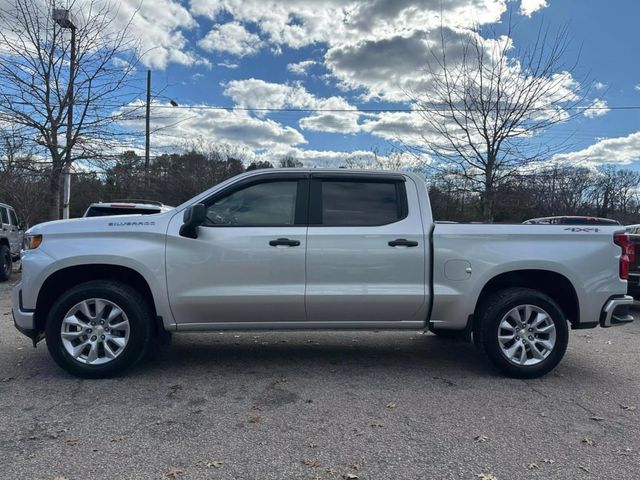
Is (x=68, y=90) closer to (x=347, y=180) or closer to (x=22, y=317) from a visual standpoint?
(x=22, y=317)

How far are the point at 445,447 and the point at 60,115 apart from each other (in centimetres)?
1294

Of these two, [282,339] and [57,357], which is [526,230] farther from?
[57,357]

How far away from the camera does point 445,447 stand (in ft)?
10.7

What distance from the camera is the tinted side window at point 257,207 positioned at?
4.59 metres

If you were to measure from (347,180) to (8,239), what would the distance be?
1110 centimetres

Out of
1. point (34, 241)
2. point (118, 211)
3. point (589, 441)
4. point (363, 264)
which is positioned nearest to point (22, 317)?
point (34, 241)

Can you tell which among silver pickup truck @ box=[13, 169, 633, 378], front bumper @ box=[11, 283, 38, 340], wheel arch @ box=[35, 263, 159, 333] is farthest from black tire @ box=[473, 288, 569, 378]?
front bumper @ box=[11, 283, 38, 340]

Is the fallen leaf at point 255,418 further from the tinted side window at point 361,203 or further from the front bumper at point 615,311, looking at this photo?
the front bumper at point 615,311

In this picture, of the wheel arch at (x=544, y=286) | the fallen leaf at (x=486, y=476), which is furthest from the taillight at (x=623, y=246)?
the fallen leaf at (x=486, y=476)

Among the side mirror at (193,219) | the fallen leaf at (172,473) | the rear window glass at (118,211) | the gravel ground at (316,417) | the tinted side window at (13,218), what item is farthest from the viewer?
the tinted side window at (13,218)

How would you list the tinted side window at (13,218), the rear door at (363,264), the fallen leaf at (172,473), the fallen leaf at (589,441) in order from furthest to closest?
1. the tinted side window at (13,218)
2. the rear door at (363,264)
3. the fallen leaf at (589,441)
4. the fallen leaf at (172,473)

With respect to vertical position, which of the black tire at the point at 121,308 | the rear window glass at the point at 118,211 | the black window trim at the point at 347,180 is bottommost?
the black tire at the point at 121,308

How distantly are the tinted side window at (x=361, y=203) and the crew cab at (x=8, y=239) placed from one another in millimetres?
9805

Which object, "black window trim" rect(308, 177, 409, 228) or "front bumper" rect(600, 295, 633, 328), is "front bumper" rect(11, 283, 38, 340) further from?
"front bumper" rect(600, 295, 633, 328)
